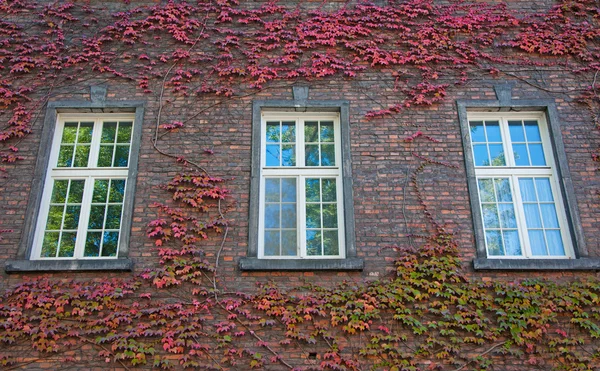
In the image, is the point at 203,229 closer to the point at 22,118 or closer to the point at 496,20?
the point at 22,118

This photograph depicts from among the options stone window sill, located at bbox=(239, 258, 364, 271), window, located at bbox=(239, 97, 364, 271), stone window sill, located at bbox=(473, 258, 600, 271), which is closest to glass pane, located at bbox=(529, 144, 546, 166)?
stone window sill, located at bbox=(473, 258, 600, 271)

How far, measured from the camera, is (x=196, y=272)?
6633 mm

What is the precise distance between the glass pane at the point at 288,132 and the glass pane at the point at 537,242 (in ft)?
10.7

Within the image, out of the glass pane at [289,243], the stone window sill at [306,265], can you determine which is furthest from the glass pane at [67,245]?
the glass pane at [289,243]

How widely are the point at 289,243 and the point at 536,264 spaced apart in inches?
115

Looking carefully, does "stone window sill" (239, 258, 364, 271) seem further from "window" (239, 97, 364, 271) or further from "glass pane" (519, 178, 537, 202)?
"glass pane" (519, 178, 537, 202)

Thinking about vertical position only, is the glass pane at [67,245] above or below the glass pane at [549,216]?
below

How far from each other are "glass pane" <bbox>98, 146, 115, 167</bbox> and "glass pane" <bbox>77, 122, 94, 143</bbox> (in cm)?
26

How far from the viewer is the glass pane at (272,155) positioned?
7.58 metres

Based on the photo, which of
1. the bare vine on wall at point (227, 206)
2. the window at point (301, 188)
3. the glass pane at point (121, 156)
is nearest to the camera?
the bare vine on wall at point (227, 206)

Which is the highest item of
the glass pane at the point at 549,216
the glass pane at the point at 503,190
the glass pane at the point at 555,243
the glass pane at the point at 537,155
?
the glass pane at the point at 537,155

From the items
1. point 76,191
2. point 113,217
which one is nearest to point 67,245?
point 113,217

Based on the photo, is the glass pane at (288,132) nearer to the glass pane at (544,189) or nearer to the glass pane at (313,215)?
the glass pane at (313,215)

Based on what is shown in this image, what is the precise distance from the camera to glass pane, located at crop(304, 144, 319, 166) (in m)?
7.57
